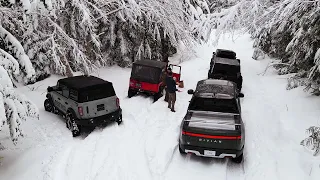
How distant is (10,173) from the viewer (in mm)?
7719

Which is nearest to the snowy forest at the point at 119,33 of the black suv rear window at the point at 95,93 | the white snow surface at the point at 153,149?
the white snow surface at the point at 153,149

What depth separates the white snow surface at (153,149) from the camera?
7.67 meters

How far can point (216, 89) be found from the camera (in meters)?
9.48

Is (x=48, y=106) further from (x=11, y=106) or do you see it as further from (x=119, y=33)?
(x=119, y=33)

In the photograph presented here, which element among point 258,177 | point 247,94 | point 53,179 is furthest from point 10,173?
point 247,94

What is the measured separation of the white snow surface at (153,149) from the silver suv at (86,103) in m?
0.45

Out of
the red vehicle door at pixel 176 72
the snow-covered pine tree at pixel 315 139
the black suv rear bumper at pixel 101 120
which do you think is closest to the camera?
the snow-covered pine tree at pixel 315 139

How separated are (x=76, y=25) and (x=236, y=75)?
9362 millimetres

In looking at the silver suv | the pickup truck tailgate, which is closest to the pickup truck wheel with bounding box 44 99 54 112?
the silver suv

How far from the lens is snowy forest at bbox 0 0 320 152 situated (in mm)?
7456

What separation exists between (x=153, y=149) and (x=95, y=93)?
3040 millimetres

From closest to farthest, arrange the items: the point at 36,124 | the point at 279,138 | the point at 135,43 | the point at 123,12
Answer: the point at 279,138
the point at 36,124
the point at 123,12
the point at 135,43

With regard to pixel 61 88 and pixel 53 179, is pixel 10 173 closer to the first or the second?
pixel 53 179

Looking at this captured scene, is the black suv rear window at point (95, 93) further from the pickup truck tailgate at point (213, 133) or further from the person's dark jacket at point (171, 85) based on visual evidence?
the pickup truck tailgate at point (213, 133)
